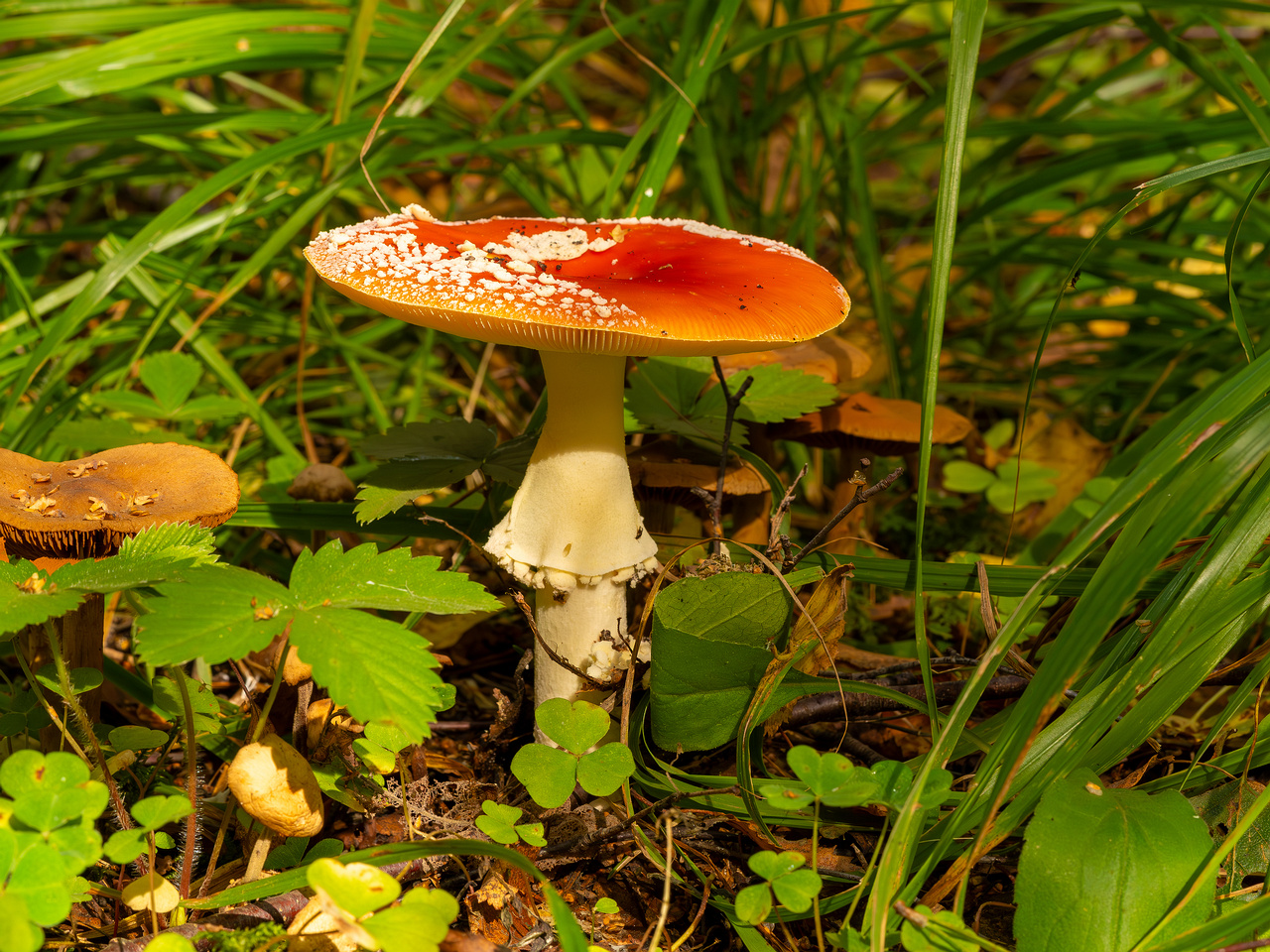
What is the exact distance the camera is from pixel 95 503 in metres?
1.69

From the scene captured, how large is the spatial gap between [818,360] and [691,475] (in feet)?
2.15

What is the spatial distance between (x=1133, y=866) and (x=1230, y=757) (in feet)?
1.58

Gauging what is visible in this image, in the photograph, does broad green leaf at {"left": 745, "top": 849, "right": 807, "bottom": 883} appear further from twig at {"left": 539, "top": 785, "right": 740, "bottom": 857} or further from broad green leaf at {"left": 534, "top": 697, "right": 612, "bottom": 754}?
broad green leaf at {"left": 534, "top": 697, "right": 612, "bottom": 754}

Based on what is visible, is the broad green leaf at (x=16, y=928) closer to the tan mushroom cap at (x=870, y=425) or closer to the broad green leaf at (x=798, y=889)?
the broad green leaf at (x=798, y=889)

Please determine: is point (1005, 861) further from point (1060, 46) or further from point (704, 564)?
point (1060, 46)

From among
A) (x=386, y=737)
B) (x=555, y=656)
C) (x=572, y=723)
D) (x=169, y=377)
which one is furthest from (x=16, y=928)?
(x=169, y=377)

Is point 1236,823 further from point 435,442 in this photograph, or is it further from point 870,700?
point 435,442

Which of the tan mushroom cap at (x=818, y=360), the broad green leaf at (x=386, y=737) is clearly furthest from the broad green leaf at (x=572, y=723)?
the tan mushroom cap at (x=818, y=360)

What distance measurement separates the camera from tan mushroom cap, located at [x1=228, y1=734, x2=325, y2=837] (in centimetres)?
150

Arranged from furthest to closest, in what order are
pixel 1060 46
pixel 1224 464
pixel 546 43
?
pixel 1060 46, pixel 546 43, pixel 1224 464

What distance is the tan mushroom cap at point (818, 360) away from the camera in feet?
8.54

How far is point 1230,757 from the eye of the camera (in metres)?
1.71

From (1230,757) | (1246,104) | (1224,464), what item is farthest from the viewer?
(1246,104)

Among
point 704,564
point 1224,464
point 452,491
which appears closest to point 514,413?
point 452,491
